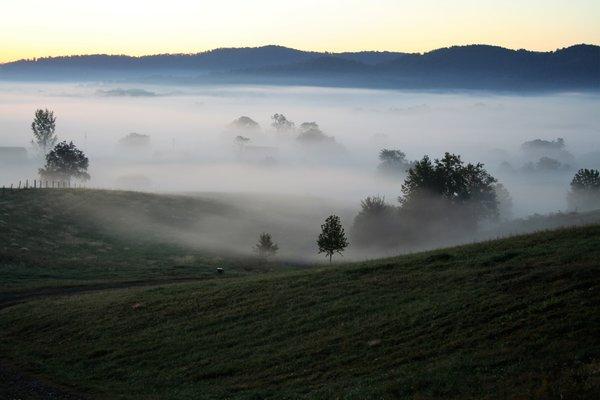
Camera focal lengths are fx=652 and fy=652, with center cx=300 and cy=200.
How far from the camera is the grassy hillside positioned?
26.3m

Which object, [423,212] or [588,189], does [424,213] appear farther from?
[588,189]

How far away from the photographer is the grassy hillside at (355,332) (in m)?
26.3

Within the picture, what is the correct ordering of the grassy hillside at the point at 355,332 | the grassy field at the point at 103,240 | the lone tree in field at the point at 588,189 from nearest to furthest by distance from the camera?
the grassy hillside at the point at 355,332
the grassy field at the point at 103,240
the lone tree in field at the point at 588,189

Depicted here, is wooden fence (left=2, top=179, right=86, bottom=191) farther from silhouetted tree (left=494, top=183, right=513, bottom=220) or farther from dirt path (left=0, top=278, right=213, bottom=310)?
silhouetted tree (left=494, top=183, right=513, bottom=220)

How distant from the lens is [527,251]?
43.2 meters

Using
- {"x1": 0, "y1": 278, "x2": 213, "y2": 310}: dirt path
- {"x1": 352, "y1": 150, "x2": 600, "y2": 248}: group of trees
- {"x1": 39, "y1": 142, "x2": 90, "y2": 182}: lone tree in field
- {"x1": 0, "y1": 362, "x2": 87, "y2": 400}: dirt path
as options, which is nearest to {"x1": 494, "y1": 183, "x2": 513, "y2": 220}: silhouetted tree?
{"x1": 352, "y1": 150, "x2": 600, "y2": 248}: group of trees

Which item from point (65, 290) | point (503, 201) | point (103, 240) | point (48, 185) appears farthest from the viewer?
point (503, 201)

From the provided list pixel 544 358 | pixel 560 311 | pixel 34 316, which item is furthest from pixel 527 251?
pixel 34 316

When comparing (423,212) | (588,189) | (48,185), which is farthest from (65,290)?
(588,189)

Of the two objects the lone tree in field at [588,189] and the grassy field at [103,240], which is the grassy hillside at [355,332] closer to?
the grassy field at [103,240]

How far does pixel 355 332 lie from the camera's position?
3453cm

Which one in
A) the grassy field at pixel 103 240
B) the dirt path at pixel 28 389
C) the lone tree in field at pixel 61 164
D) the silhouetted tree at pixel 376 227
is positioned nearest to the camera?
the dirt path at pixel 28 389

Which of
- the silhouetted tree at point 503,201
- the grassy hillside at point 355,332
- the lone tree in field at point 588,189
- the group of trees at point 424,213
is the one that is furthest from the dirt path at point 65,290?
the silhouetted tree at point 503,201

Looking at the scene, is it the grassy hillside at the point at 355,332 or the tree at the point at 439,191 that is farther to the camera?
the tree at the point at 439,191
